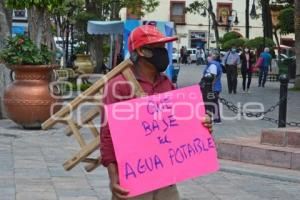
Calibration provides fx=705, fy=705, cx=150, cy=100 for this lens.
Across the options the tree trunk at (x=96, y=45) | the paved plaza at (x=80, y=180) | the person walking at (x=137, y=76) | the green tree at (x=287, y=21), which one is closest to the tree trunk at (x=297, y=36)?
the green tree at (x=287, y=21)

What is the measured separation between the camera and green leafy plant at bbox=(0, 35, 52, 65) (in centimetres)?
1319

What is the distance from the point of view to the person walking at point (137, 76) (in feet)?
14.1

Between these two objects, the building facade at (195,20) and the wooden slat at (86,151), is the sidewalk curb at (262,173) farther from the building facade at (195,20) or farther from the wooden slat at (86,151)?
the building facade at (195,20)

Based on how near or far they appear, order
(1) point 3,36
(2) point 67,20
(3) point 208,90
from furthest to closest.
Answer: (2) point 67,20
(1) point 3,36
(3) point 208,90

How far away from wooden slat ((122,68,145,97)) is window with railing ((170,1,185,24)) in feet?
243

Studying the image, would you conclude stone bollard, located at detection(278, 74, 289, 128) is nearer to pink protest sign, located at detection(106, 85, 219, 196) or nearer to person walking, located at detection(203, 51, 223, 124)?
person walking, located at detection(203, 51, 223, 124)

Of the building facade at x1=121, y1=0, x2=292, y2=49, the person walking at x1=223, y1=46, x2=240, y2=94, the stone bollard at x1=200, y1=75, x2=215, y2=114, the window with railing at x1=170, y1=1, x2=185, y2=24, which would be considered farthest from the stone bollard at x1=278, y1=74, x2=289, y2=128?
the window with railing at x1=170, y1=1, x2=185, y2=24

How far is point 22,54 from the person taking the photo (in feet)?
43.5

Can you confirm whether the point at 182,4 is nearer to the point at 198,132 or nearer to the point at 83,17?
the point at 83,17

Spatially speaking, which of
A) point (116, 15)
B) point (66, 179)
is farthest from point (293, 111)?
point (116, 15)

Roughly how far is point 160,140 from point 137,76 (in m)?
0.43

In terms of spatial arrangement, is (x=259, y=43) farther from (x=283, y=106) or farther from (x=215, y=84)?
(x=283, y=106)

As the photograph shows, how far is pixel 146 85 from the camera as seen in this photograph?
4.44m

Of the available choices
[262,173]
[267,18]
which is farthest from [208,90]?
[267,18]
